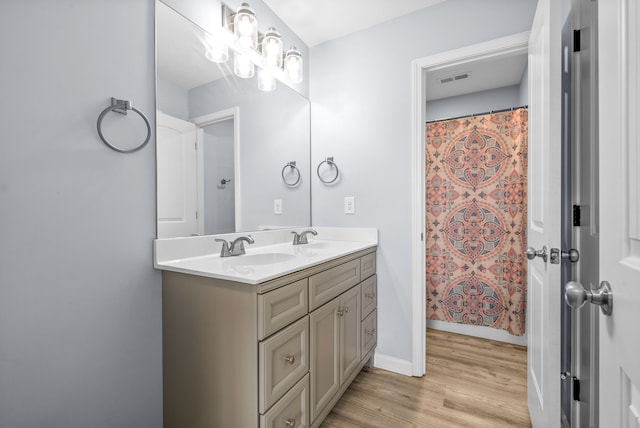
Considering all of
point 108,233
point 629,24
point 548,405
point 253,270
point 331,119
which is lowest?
point 548,405

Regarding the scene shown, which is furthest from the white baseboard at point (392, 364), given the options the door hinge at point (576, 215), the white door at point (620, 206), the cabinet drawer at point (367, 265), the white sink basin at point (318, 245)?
the white door at point (620, 206)

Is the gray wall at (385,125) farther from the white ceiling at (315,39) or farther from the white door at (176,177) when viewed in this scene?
the white door at (176,177)

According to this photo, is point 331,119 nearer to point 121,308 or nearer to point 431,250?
point 431,250

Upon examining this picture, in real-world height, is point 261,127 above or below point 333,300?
above

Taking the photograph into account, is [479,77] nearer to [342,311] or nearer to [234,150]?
[234,150]

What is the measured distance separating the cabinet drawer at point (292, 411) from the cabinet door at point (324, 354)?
0.06 m

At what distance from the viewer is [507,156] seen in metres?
2.37

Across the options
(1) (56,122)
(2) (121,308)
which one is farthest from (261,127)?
(2) (121,308)

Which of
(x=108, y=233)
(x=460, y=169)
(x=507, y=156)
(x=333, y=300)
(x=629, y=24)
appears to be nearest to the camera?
(x=629, y=24)

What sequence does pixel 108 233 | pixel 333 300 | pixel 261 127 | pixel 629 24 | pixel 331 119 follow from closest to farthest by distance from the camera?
1. pixel 629 24
2. pixel 108 233
3. pixel 333 300
4. pixel 261 127
5. pixel 331 119

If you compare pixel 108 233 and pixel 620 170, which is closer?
pixel 620 170

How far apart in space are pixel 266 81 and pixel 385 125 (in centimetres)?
83

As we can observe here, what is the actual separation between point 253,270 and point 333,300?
501 mm

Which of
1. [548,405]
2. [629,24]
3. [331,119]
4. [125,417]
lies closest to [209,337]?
[125,417]
